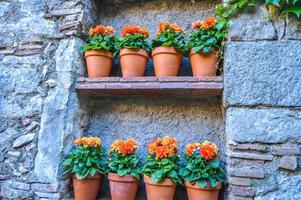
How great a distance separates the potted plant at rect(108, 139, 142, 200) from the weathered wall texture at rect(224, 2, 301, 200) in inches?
21.6

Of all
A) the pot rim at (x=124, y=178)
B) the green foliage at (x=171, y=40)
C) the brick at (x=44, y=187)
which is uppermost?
the green foliage at (x=171, y=40)

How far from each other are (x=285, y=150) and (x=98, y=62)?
1.22 metres

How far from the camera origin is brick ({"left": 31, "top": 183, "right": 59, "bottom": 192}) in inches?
64.7

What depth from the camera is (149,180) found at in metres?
1.56

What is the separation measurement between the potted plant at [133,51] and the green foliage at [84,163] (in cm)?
54

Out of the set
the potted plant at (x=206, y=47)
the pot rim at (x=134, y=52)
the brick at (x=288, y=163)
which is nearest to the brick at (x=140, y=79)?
the pot rim at (x=134, y=52)

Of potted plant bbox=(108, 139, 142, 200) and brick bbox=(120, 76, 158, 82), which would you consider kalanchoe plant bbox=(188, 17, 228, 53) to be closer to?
brick bbox=(120, 76, 158, 82)

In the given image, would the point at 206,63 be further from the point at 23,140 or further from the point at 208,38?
the point at 23,140

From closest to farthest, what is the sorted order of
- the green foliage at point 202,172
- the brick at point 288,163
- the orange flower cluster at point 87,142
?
the brick at point 288,163, the green foliage at point 202,172, the orange flower cluster at point 87,142

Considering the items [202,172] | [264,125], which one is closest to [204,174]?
[202,172]

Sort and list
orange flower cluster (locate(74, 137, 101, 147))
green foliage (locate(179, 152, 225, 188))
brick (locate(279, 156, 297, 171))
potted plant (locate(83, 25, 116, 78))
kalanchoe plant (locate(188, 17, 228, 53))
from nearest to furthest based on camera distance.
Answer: brick (locate(279, 156, 297, 171)) → green foliage (locate(179, 152, 225, 188)) → kalanchoe plant (locate(188, 17, 228, 53)) → orange flower cluster (locate(74, 137, 101, 147)) → potted plant (locate(83, 25, 116, 78))

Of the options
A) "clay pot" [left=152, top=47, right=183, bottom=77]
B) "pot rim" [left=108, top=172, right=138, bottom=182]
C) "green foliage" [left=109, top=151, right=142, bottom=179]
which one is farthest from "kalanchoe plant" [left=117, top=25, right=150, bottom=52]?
"pot rim" [left=108, top=172, right=138, bottom=182]

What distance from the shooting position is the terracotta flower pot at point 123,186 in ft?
5.26

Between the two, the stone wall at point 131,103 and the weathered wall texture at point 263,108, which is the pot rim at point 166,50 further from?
the weathered wall texture at point 263,108
